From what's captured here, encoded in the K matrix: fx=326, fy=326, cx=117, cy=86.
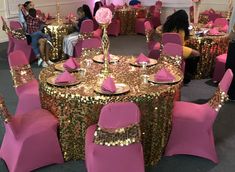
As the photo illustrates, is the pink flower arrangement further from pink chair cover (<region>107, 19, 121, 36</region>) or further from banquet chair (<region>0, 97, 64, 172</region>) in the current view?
pink chair cover (<region>107, 19, 121, 36</region>)

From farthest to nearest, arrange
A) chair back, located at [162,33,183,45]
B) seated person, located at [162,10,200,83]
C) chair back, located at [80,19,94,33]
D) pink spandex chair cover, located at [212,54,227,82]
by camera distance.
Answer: chair back, located at [80,19,94,33], pink spandex chair cover, located at [212,54,227,82], seated person, located at [162,10,200,83], chair back, located at [162,33,183,45]

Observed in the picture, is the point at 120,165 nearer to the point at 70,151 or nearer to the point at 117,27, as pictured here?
the point at 70,151

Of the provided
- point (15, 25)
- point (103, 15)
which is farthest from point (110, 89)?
point (15, 25)

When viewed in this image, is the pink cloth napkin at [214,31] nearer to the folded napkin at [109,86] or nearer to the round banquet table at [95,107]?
the round banquet table at [95,107]

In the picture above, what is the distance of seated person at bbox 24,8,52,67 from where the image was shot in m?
5.66

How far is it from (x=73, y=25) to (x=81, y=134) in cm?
361

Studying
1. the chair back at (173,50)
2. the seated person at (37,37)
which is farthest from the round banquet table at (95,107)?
the seated person at (37,37)

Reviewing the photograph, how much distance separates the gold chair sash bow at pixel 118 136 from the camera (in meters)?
2.21

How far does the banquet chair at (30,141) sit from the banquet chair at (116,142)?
0.43 metres

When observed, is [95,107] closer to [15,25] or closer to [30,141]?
[30,141]

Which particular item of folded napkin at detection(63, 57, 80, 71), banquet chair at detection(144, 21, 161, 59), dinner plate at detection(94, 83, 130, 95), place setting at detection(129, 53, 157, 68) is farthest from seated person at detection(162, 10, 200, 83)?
dinner plate at detection(94, 83, 130, 95)

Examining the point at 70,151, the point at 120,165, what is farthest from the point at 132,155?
the point at 70,151

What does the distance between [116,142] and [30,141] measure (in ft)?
2.60

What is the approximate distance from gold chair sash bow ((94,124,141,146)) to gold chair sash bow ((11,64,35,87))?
1.50m
